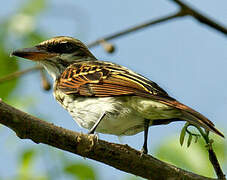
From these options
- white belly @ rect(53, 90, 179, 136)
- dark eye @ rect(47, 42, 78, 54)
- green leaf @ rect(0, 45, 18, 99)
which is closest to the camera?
white belly @ rect(53, 90, 179, 136)

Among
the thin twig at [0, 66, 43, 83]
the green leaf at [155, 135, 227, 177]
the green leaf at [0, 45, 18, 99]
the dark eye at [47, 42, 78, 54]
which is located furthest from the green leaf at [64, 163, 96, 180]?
the dark eye at [47, 42, 78, 54]

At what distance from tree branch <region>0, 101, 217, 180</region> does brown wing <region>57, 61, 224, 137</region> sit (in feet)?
1.65

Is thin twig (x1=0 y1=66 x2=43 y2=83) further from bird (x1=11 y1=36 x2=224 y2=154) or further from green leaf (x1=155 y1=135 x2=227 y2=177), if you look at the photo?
green leaf (x1=155 y1=135 x2=227 y2=177)

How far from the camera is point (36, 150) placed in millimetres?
4629

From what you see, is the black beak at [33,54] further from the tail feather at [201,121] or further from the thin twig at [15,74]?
the tail feather at [201,121]

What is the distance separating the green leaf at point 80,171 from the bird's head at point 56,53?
1.47m

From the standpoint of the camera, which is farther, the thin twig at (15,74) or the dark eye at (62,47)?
the dark eye at (62,47)

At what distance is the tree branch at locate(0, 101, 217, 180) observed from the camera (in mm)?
3150

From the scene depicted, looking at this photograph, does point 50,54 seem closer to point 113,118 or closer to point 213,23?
point 113,118

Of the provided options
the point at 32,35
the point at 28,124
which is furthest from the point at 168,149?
the point at 32,35

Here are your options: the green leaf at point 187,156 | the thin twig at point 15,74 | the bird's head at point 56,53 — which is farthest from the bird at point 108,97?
the thin twig at point 15,74

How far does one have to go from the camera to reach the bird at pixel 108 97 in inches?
163

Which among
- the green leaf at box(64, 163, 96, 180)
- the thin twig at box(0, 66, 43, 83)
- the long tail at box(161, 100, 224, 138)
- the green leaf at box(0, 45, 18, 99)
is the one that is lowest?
the green leaf at box(64, 163, 96, 180)

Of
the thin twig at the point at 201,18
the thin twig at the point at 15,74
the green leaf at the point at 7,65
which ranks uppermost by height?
the thin twig at the point at 201,18
